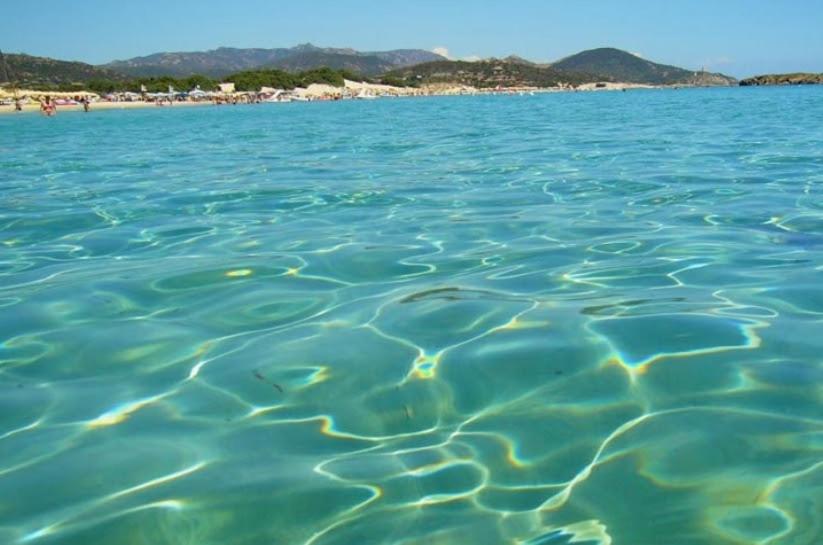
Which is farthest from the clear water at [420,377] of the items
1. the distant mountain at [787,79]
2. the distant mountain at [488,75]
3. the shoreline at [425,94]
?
the distant mountain at [488,75]

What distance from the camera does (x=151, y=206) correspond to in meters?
7.03

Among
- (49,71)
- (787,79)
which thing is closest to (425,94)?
(49,71)

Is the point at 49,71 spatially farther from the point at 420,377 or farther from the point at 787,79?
the point at 787,79

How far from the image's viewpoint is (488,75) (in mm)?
169000

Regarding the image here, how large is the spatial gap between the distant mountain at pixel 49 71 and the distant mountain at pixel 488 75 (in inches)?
2487

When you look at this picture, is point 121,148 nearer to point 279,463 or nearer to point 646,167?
point 646,167

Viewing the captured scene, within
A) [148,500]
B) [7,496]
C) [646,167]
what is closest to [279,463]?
[148,500]

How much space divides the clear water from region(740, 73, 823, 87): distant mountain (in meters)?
145

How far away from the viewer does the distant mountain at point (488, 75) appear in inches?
6363

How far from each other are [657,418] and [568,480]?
483 mm

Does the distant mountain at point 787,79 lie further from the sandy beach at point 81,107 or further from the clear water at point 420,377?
the clear water at point 420,377

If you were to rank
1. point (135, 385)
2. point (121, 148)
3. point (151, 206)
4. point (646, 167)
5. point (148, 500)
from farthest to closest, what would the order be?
point (121, 148), point (646, 167), point (151, 206), point (135, 385), point (148, 500)

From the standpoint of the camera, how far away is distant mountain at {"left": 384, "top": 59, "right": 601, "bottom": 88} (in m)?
162

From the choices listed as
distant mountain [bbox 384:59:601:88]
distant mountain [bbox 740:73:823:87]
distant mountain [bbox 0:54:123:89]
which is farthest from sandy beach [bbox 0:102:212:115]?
distant mountain [bbox 740:73:823:87]
